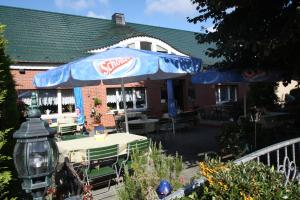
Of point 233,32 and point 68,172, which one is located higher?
point 233,32

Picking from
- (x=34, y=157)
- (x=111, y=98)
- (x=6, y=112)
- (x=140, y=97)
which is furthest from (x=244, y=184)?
(x=140, y=97)

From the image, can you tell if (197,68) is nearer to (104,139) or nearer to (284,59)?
(284,59)

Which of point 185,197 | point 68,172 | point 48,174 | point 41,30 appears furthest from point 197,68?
point 41,30

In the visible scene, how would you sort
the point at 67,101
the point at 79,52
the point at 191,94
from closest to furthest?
the point at 67,101 < the point at 79,52 < the point at 191,94

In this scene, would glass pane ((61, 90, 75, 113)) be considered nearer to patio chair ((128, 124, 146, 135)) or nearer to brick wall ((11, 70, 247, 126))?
brick wall ((11, 70, 247, 126))

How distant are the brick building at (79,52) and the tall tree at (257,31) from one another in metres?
10.4

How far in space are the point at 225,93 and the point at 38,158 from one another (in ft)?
78.6

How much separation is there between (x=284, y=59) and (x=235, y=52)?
1067mm

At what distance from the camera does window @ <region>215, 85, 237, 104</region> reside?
82.5ft

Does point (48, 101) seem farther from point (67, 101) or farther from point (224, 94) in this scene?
point (224, 94)

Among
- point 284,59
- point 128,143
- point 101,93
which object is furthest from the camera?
point 101,93

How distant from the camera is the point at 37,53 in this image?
57.1 ft

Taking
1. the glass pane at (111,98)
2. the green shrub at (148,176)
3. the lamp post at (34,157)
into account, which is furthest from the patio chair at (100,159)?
the glass pane at (111,98)

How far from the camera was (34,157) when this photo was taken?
2801 millimetres
